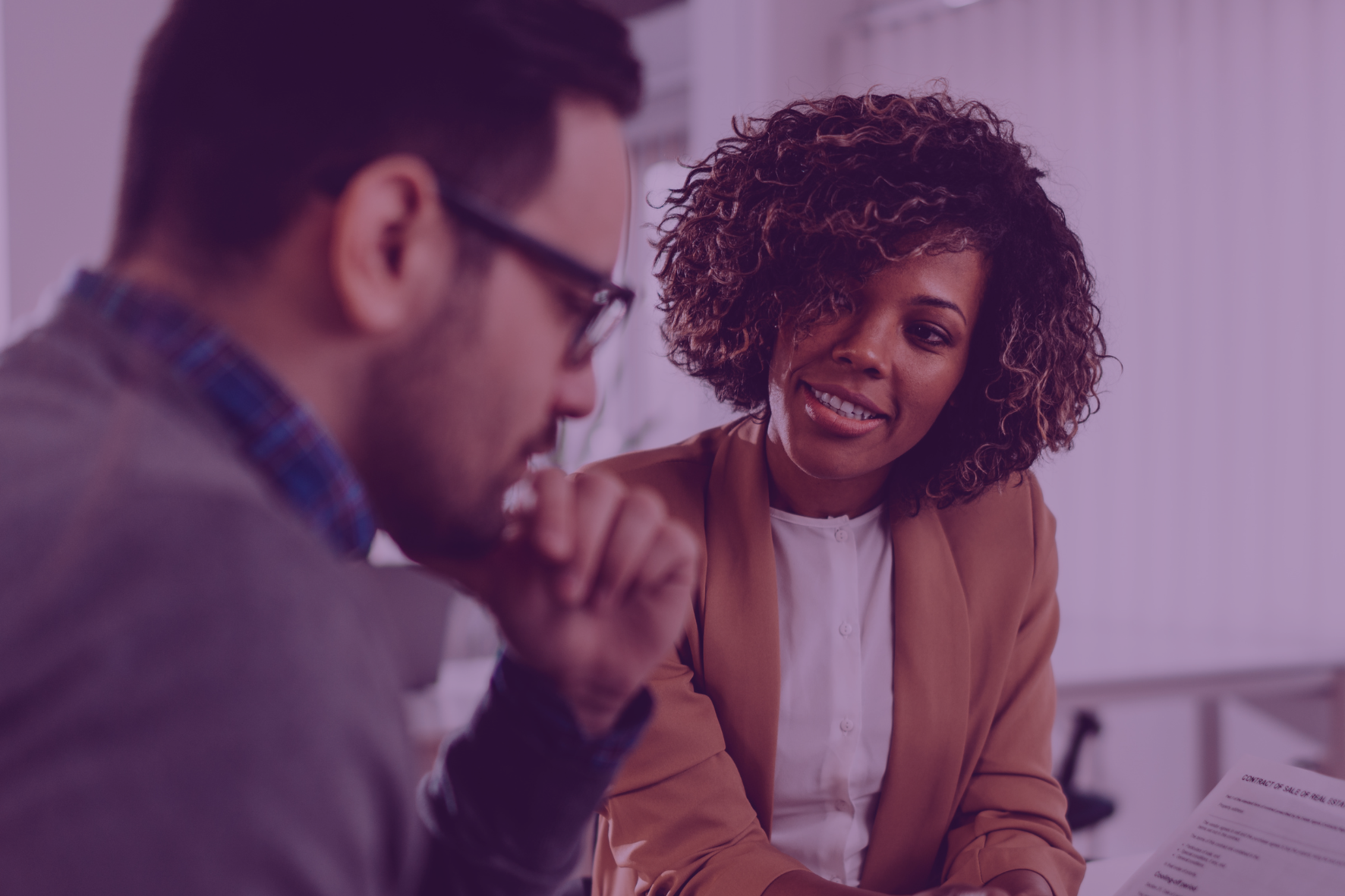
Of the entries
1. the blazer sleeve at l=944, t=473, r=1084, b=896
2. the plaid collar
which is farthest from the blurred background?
the plaid collar

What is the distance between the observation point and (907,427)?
1.22m

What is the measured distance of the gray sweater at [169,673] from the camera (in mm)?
370

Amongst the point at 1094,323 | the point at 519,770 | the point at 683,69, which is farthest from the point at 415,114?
the point at 683,69

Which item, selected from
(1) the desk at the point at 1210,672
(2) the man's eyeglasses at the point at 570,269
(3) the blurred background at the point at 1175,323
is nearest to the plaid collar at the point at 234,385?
(2) the man's eyeglasses at the point at 570,269

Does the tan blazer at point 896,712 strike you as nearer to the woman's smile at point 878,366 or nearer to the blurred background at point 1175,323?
the woman's smile at point 878,366

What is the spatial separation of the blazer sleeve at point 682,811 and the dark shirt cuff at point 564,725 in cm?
35

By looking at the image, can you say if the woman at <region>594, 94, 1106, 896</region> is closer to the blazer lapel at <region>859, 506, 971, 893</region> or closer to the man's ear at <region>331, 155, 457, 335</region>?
the blazer lapel at <region>859, 506, 971, 893</region>

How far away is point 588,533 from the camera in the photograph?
739 millimetres

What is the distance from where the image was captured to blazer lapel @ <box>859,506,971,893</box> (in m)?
1.20

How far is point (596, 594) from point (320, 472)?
10.6 inches

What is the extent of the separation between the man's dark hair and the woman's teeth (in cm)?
64

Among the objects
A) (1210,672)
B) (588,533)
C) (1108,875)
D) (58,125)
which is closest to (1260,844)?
(1108,875)

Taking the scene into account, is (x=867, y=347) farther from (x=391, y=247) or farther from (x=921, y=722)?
(x=391, y=247)

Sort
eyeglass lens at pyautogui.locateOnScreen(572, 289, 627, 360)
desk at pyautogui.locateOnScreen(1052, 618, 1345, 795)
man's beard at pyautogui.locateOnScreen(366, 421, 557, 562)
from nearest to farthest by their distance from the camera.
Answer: man's beard at pyautogui.locateOnScreen(366, 421, 557, 562) < eyeglass lens at pyautogui.locateOnScreen(572, 289, 627, 360) < desk at pyautogui.locateOnScreen(1052, 618, 1345, 795)
